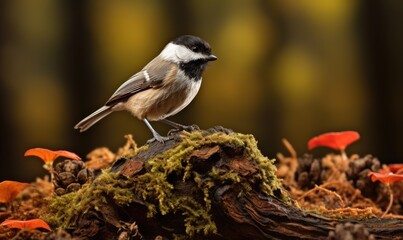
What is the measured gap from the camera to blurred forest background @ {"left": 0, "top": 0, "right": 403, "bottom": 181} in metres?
3.09

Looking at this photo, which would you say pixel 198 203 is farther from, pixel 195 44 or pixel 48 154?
pixel 195 44

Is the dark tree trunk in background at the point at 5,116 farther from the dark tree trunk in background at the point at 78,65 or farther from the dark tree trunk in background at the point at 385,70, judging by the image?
the dark tree trunk in background at the point at 385,70

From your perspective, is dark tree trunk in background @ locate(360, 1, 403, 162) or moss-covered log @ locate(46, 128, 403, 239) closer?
moss-covered log @ locate(46, 128, 403, 239)

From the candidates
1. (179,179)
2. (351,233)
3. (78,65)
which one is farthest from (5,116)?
(351,233)

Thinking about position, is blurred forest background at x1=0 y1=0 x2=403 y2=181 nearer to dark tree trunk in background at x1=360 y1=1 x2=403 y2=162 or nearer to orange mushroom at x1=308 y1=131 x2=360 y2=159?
dark tree trunk in background at x1=360 y1=1 x2=403 y2=162

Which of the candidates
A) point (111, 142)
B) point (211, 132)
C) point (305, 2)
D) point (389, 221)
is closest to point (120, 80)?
point (111, 142)

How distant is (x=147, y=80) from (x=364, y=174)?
2.69ft

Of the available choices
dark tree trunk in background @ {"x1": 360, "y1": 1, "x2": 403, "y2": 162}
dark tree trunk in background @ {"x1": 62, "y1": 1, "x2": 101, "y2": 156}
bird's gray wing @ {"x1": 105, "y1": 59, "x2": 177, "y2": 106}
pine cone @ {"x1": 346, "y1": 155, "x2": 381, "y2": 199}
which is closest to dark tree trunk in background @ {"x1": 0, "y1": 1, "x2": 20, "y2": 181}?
dark tree trunk in background @ {"x1": 62, "y1": 1, "x2": 101, "y2": 156}

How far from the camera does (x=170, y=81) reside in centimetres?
174

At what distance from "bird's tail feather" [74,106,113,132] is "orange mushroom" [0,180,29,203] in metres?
0.42

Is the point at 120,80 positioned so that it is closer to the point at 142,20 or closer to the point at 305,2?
the point at 142,20

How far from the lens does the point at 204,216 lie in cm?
119

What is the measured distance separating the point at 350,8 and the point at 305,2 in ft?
1.04

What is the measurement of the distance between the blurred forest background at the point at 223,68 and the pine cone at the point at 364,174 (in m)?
1.46
